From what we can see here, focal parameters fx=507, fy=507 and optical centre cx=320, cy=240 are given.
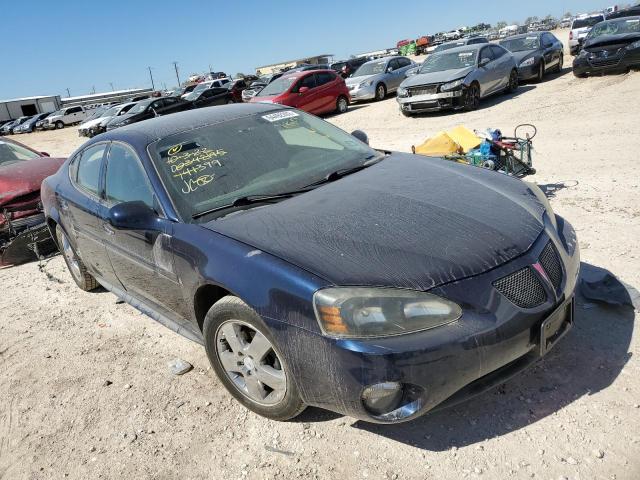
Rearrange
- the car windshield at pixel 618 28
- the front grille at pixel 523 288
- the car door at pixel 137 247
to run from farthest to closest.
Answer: the car windshield at pixel 618 28
the car door at pixel 137 247
the front grille at pixel 523 288

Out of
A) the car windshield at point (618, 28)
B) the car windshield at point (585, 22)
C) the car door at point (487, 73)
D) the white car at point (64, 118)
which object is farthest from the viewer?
the white car at point (64, 118)

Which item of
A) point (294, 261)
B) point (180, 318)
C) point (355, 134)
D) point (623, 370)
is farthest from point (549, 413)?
point (355, 134)

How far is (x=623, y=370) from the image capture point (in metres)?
2.66

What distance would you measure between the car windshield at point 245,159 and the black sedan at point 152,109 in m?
18.7

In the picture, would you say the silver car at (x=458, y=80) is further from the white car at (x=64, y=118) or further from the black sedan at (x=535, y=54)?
the white car at (x=64, y=118)

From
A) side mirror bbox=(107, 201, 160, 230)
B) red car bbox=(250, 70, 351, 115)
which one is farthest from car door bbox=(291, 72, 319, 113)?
side mirror bbox=(107, 201, 160, 230)

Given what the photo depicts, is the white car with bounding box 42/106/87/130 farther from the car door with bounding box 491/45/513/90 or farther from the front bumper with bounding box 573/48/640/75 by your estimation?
the front bumper with bounding box 573/48/640/75

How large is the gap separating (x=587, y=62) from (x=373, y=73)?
7868 millimetres

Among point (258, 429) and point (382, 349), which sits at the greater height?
point (382, 349)

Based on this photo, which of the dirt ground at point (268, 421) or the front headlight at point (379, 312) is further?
the dirt ground at point (268, 421)

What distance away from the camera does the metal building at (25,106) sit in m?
62.2

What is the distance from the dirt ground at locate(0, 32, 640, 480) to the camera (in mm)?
2299

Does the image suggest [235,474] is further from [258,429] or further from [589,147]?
[589,147]

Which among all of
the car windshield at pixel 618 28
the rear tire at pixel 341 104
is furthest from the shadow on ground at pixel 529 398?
the rear tire at pixel 341 104
